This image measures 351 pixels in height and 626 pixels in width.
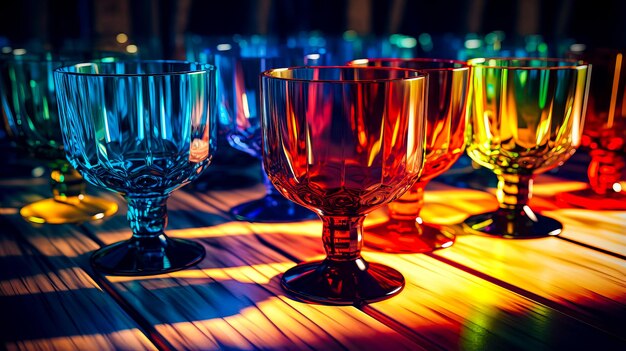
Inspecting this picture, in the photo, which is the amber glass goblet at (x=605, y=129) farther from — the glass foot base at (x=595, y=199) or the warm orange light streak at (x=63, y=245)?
the warm orange light streak at (x=63, y=245)

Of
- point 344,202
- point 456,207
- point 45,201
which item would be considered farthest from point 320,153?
point 45,201

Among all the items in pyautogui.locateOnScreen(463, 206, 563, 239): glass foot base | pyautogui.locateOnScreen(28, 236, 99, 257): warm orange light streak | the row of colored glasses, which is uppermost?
the row of colored glasses

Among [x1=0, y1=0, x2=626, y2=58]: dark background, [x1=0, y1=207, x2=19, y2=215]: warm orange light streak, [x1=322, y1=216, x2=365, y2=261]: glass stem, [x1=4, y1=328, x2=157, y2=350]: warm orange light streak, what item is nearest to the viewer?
[x1=4, y1=328, x2=157, y2=350]: warm orange light streak

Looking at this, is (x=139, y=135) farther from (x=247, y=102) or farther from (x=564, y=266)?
(x=564, y=266)

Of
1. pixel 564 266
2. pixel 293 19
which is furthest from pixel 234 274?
pixel 293 19

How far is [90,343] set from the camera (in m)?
0.50

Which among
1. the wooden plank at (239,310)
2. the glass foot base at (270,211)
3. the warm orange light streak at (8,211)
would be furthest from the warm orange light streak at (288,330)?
the warm orange light streak at (8,211)

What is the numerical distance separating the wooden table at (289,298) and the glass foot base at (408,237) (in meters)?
0.02

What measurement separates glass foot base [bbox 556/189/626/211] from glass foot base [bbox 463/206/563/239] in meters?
0.08

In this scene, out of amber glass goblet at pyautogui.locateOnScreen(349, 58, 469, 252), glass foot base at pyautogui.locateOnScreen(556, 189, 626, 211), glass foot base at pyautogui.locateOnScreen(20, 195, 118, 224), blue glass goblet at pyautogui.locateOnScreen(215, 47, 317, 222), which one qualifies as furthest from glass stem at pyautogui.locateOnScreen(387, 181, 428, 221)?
glass foot base at pyautogui.locateOnScreen(20, 195, 118, 224)

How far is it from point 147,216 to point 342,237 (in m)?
0.20

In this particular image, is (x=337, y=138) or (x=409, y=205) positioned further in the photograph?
(x=409, y=205)

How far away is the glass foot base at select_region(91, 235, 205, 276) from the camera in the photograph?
0.64 metres

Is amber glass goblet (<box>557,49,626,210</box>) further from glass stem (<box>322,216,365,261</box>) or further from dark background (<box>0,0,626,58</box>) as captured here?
dark background (<box>0,0,626,58</box>)
